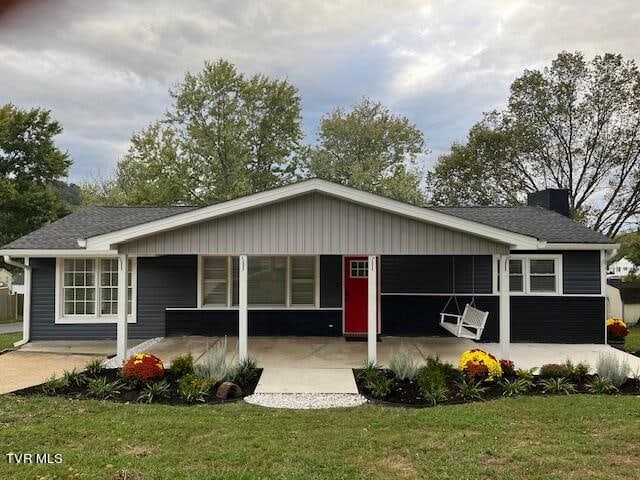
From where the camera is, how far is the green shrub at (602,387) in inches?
238

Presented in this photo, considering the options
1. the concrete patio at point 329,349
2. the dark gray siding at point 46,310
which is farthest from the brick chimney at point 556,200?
the dark gray siding at point 46,310

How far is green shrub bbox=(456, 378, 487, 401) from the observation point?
5.84 meters

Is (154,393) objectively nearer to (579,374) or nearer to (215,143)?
(579,374)

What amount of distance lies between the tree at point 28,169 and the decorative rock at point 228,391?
779 inches

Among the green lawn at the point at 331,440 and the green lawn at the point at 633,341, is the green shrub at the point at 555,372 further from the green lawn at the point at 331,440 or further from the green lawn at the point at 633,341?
the green lawn at the point at 633,341

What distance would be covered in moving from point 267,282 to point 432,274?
374 centimetres

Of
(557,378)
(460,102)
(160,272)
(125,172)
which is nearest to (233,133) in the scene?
(125,172)

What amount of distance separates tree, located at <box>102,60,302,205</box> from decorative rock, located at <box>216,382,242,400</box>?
21.5 metres

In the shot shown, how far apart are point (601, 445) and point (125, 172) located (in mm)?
32734

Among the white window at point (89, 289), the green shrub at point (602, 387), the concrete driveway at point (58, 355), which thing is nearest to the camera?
the green shrub at point (602, 387)

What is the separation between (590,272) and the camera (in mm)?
10070

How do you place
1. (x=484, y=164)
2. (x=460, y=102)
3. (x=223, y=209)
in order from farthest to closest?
(x=484, y=164), (x=460, y=102), (x=223, y=209)

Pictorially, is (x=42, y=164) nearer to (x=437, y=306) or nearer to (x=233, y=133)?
(x=233, y=133)

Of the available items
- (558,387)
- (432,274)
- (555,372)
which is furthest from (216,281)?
(558,387)
